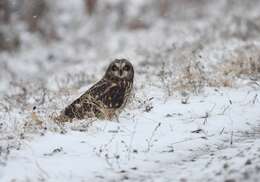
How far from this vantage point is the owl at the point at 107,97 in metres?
6.79

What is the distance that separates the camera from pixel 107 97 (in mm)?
7066

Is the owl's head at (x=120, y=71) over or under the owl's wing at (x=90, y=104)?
over

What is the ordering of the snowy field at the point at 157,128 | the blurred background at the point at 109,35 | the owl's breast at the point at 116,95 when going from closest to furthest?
the snowy field at the point at 157,128 < the owl's breast at the point at 116,95 < the blurred background at the point at 109,35

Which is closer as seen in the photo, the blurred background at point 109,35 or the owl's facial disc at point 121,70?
the owl's facial disc at point 121,70

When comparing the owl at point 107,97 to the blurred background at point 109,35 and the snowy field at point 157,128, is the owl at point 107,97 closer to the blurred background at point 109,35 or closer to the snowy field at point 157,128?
the snowy field at point 157,128

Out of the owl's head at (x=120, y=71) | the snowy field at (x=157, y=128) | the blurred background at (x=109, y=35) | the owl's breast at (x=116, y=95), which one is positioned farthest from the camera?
the blurred background at (x=109, y=35)

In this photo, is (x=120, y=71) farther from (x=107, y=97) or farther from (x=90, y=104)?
(x=90, y=104)

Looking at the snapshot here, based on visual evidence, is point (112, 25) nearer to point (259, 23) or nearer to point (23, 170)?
point (259, 23)

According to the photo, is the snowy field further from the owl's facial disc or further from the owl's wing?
the owl's facial disc

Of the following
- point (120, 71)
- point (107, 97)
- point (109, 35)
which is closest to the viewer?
point (107, 97)

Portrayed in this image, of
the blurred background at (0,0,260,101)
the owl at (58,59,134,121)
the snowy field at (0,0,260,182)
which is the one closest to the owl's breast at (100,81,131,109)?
the owl at (58,59,134,121)

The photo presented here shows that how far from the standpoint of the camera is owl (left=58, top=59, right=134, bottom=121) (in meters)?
6.79

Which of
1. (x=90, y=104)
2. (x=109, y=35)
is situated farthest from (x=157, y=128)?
(x=109, y=35)

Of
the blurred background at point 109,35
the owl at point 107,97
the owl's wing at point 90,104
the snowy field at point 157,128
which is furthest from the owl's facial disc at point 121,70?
the blurred background at point 109,35
